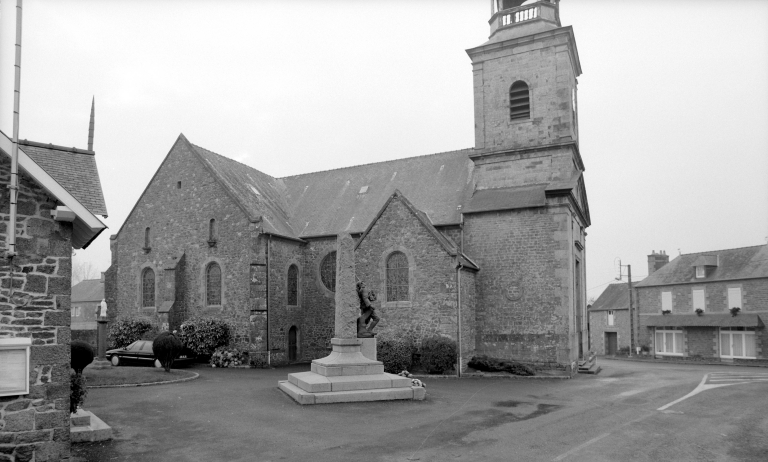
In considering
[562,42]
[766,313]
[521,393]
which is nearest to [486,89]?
[562,42]

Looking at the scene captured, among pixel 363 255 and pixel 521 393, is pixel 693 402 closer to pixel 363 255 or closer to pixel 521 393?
pixel 521 393

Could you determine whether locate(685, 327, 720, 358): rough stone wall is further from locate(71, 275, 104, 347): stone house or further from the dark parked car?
locate(71, 275, 104, 347): stone house

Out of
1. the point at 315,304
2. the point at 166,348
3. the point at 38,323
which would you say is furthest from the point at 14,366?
the point at 315,304

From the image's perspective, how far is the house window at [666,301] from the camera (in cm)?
3894

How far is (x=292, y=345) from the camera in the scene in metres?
25.7

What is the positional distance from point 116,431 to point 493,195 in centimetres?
1700

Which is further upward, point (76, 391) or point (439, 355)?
point (76, 391)

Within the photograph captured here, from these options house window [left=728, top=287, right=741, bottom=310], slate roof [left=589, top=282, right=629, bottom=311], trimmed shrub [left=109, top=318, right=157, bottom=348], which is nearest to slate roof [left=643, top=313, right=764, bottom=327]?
house window [left=728, top=287, right=741, bottom=310]

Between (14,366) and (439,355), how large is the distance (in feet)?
46.7

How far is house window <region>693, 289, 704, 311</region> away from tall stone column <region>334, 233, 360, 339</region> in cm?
2975

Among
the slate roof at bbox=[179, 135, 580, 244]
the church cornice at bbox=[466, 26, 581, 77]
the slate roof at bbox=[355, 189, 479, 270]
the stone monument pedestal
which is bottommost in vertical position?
the stone monument pedestal

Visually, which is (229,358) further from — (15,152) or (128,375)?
(15,152)

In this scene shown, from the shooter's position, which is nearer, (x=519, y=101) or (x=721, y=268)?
(x=519, y=101)

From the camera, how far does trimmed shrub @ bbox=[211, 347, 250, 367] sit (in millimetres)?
23453
